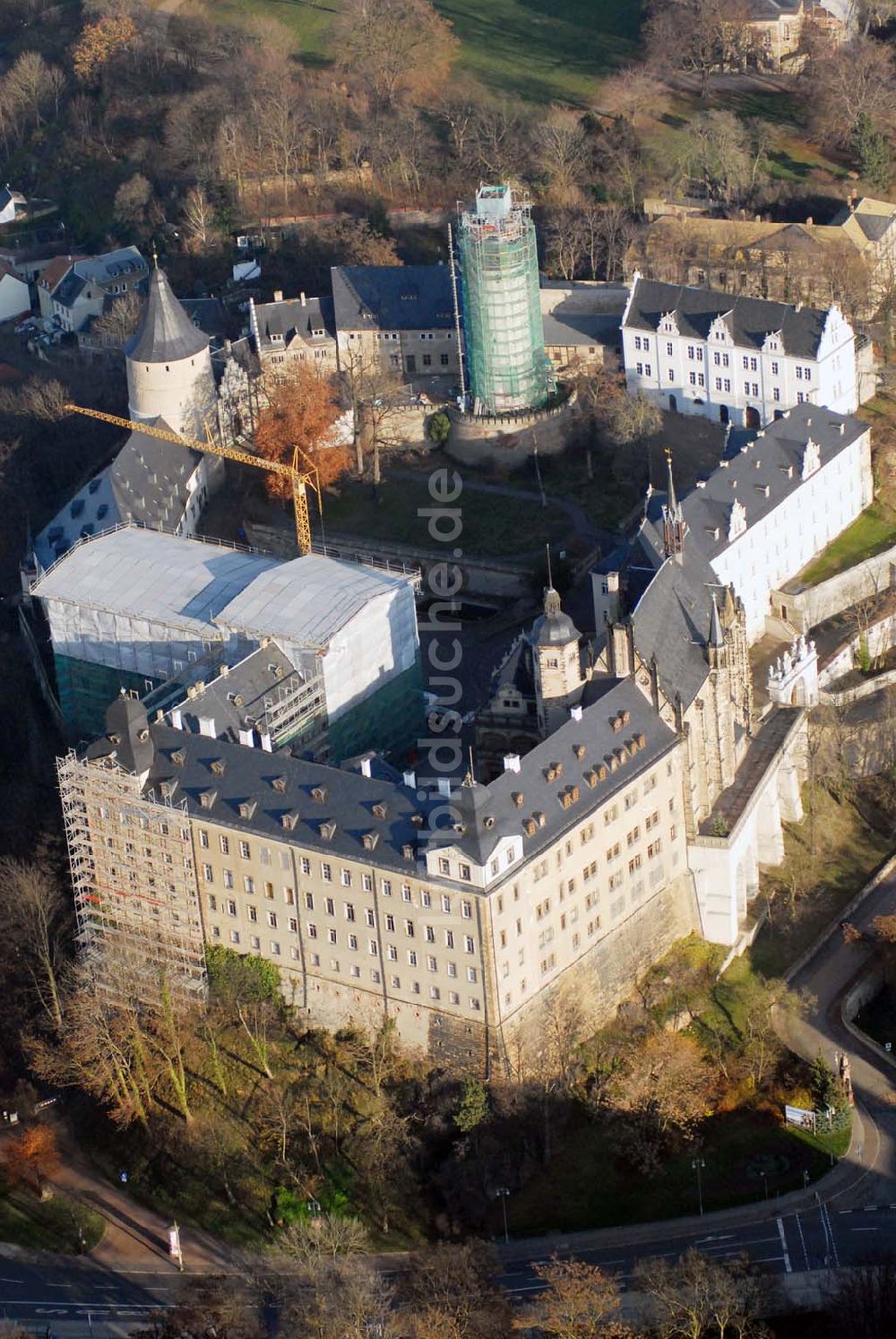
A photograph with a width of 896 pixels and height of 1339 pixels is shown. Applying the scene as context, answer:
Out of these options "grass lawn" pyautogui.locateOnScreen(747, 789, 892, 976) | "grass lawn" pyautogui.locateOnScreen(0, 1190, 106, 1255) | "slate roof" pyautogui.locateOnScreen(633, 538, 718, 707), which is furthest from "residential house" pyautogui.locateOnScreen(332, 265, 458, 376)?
"grass lawn" pyautogui.locateOnScreen(0, 1190, 106, 1255)

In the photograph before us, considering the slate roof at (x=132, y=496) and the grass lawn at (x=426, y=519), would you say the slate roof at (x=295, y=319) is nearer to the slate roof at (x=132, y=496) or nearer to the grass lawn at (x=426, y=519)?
the slate roof at (x=132, y=496)

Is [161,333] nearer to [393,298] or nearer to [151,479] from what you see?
[151,479]

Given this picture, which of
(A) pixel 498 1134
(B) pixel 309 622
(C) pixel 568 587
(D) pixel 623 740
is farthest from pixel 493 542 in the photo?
(A) pixel 498 1134

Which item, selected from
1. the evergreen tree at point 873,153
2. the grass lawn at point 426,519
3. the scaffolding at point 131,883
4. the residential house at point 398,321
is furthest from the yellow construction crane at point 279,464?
the evergreen tree at point 873,153

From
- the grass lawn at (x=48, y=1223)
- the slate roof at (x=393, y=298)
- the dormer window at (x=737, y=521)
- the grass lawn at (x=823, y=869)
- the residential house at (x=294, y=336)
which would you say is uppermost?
the slate roof at (x=393, y=298)

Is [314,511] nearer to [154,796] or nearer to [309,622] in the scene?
[309,622]

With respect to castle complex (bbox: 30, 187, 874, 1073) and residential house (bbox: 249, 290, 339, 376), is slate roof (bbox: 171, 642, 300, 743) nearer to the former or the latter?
castle complex (bbox: 30, 187, 874, 1073)
